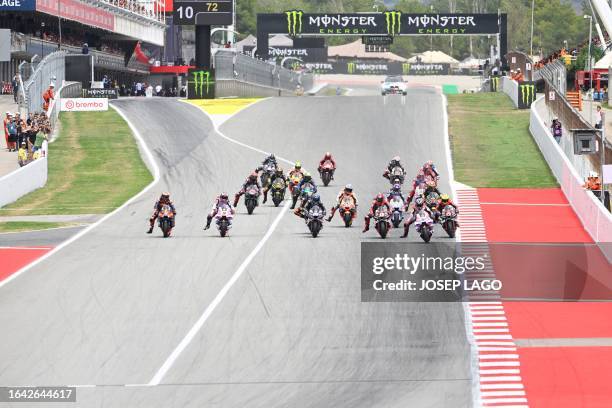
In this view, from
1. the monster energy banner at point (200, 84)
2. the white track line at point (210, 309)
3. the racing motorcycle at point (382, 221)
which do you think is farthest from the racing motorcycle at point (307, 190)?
the monster energy banner at point (200, 84)

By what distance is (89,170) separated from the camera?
48.9 meters

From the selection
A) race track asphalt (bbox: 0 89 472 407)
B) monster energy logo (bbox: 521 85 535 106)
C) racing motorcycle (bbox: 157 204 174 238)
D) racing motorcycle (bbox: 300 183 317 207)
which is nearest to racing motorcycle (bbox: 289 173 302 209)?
race track asphalt (bbox: 0 89 472 407)

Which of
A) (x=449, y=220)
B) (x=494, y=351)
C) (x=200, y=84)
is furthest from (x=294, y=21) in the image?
(x=494, y=351)

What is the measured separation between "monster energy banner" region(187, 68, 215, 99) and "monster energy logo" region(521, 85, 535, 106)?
60.8ft

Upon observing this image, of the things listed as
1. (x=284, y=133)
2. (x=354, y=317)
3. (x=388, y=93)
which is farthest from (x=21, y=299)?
(x=388, y=93)

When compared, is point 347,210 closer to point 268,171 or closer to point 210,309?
point 268,171

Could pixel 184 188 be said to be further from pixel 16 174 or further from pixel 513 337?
pixel 513 337

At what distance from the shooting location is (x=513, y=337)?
2175 cm

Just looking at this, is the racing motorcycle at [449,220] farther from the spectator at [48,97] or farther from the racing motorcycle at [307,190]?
the spectator at [48,97]

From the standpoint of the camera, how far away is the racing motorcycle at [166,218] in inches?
1291

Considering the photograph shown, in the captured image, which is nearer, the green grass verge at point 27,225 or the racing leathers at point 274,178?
the green grass verge at point 27,225

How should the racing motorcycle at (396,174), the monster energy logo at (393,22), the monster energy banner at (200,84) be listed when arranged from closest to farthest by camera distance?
the racing motorcycle at (396,174)
the monster energy banner at (200,84)
the monster energy logo at (393,22)

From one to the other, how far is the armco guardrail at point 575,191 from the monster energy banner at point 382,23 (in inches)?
1263

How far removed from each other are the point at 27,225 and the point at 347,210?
986cm
